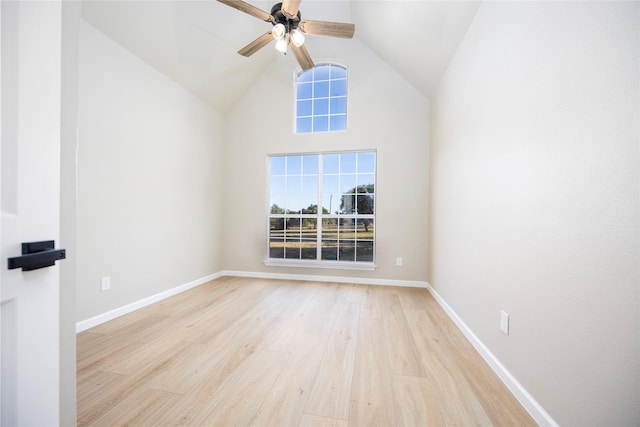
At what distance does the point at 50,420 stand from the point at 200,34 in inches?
136

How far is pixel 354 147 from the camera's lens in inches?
150

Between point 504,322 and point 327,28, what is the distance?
2721mm

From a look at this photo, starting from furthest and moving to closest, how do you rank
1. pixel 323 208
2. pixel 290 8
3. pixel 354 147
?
pixel 323 208 < pixel 354 147 < pixel 290 8

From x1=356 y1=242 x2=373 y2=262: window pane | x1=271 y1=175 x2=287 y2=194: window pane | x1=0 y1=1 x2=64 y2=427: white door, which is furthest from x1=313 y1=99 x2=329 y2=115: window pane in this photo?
x1=0 y1=1 x2=64 y2=427: white door

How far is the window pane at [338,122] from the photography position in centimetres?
391

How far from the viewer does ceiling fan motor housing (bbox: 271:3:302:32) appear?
7.25 ft

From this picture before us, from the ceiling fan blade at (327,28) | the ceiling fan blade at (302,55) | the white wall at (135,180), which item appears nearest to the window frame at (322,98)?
the ceiling fan blade at (302,55)

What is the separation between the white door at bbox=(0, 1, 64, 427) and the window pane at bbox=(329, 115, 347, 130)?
349cm

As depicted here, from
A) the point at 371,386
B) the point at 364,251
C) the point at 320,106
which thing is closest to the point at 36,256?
the point at 371,386

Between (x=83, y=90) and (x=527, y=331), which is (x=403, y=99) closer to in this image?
(x=527, y=331)

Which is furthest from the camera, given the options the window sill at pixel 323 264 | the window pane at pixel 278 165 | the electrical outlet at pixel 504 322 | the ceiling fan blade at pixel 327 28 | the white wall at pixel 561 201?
the window pane at pixel 278 165

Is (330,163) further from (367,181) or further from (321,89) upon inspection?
(321,89)

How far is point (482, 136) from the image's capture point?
1919mm

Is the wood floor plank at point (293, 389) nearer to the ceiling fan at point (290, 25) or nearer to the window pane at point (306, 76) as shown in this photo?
the ceiling fan at point (290, 25)
